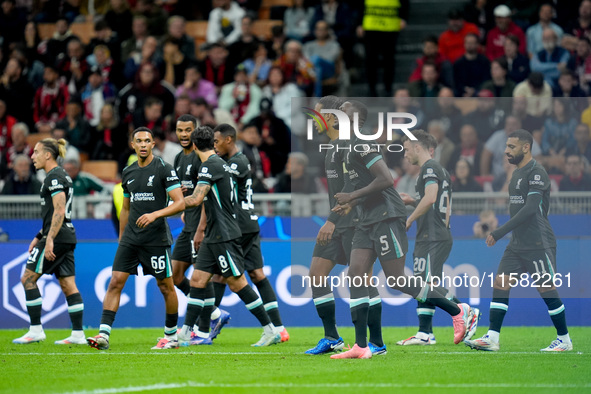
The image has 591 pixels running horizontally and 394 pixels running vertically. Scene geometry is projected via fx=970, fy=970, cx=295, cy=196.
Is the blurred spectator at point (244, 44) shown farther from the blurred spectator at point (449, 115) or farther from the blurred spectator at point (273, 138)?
the blurred spectator at point (449, 115)

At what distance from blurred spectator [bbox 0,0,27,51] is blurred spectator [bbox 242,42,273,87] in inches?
235

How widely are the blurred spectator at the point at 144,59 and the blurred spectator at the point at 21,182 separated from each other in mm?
3536

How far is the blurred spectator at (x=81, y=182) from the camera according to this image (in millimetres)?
14930

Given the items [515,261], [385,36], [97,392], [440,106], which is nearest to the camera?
[97,392]

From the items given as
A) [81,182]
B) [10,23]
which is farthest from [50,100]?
[81,182]

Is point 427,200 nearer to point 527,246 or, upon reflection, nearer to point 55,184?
point 527,246

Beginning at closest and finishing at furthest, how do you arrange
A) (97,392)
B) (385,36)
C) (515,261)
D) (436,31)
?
(97,392), (515,261), (385,36), (436,31)

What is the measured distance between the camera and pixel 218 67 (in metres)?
18.3

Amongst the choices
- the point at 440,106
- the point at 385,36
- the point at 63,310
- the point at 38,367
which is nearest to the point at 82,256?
the point at 63,310

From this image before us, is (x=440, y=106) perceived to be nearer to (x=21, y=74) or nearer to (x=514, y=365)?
(x=514, y=365)

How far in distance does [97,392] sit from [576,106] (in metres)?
10.2

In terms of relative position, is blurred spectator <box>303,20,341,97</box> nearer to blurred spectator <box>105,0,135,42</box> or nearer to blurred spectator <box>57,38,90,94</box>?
blurred spectator <box>105,0,135,42</box>

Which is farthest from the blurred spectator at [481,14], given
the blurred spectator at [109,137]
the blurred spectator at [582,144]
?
the blurred spectator at [109,137]

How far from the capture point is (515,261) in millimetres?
10078
